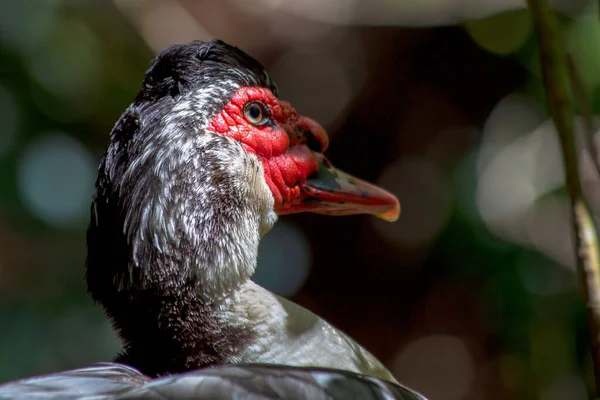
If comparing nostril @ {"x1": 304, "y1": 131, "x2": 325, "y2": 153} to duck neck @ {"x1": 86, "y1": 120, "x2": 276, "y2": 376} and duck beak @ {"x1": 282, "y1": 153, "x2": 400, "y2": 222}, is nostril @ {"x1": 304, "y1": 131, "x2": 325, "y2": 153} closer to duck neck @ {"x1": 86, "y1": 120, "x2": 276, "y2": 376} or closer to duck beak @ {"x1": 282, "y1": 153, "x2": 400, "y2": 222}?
duck beak @ {"x1": 282, "y1": 153, "x2": 400, "y2": 222}

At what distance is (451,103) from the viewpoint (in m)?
4.60

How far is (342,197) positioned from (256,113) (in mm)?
356

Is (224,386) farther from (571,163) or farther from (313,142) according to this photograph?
(313,142)

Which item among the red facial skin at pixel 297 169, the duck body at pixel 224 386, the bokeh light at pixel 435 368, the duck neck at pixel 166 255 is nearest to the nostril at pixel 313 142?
the red facial skin at pixel 297 169

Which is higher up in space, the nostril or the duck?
the nostril

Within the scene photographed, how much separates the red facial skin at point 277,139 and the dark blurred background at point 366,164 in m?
2.14

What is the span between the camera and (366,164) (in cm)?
461

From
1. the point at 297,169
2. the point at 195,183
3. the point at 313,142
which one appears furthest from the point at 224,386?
the point at 313,142

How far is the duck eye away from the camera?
2057 millimetres

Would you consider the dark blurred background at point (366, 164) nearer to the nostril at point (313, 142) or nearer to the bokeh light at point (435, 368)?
the bokeh light at point (435, 368)

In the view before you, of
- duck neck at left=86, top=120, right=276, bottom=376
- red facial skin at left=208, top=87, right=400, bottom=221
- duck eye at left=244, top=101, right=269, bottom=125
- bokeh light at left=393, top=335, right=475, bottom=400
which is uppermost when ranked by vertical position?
duck eye at left=244, top=101, right=269, bottom=125

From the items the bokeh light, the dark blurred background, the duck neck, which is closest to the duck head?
the duck neck

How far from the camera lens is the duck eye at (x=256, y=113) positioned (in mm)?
2057

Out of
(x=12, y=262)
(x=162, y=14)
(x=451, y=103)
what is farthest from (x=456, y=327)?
(x=12, y=262)
